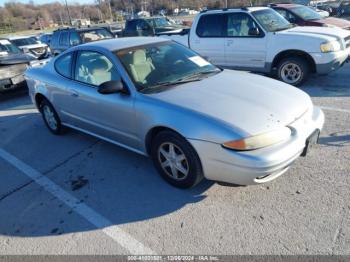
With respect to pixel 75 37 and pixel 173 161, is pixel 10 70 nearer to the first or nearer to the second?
pixel 75 37

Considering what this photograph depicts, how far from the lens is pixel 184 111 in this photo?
3.18 meters

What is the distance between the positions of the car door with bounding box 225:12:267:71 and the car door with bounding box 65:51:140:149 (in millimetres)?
4154

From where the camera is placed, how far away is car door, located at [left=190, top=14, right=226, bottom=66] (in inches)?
307

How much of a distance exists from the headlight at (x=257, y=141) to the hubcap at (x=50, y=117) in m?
3.60

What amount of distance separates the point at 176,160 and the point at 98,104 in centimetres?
139

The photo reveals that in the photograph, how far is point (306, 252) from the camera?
2.54 m

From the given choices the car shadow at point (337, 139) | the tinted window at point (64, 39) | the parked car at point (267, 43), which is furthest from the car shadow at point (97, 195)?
the tinted window at point (64, 39)

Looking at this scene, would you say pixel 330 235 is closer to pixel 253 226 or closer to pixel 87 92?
pixel 253 226

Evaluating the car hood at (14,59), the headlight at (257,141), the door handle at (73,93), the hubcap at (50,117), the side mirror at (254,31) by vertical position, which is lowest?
the hubcap at (50,117)

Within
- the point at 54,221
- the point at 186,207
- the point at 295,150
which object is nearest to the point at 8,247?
the point at 54,221

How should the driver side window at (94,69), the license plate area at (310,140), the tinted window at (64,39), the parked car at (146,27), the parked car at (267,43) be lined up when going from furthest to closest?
the parked car at (146,27) < the tinted window at (64,39) < the parked car at (267,43) < the driver side window at (94,69) < the license plate area at (310,140)

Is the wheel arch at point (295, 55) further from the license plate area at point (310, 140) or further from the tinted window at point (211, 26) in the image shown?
the license plate area at point (310, 140)

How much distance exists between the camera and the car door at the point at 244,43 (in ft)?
23.5

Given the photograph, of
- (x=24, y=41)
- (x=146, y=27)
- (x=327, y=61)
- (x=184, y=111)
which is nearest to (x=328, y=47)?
(x=327, y=61)
